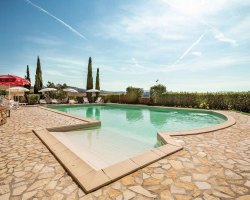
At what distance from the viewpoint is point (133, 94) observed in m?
25.5

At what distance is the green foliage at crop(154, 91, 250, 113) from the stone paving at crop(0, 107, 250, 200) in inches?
532

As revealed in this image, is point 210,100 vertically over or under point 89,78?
under

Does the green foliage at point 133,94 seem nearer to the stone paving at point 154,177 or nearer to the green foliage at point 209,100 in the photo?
the green foliage at point 209,100

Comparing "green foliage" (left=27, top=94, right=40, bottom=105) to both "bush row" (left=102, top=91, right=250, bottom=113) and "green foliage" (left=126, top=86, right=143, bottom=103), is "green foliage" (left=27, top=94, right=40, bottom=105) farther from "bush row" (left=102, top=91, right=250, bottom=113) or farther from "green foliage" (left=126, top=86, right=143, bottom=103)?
"bush row" (left=102, top=91, right=250, bottom=113)

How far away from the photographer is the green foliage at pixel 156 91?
22609mm

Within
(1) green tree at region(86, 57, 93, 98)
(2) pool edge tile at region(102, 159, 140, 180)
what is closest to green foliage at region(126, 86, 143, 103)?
(1) green tree at region(86, 57, 93, 98)

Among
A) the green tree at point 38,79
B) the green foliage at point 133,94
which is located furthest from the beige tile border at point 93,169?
the green tree at point 38,79

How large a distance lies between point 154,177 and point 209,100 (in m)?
17.5

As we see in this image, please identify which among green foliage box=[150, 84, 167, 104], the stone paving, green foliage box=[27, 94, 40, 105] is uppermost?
green foliage box=[150, 84, 167, 104]

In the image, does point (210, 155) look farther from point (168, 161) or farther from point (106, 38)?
point (106, 38)

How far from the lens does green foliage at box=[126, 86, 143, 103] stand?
25181 millimetres

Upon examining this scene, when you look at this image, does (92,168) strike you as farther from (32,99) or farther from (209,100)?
(32,99)

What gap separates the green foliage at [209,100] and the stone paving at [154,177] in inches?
532

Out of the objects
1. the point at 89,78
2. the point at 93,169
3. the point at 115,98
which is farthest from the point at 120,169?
the point at 89,78
